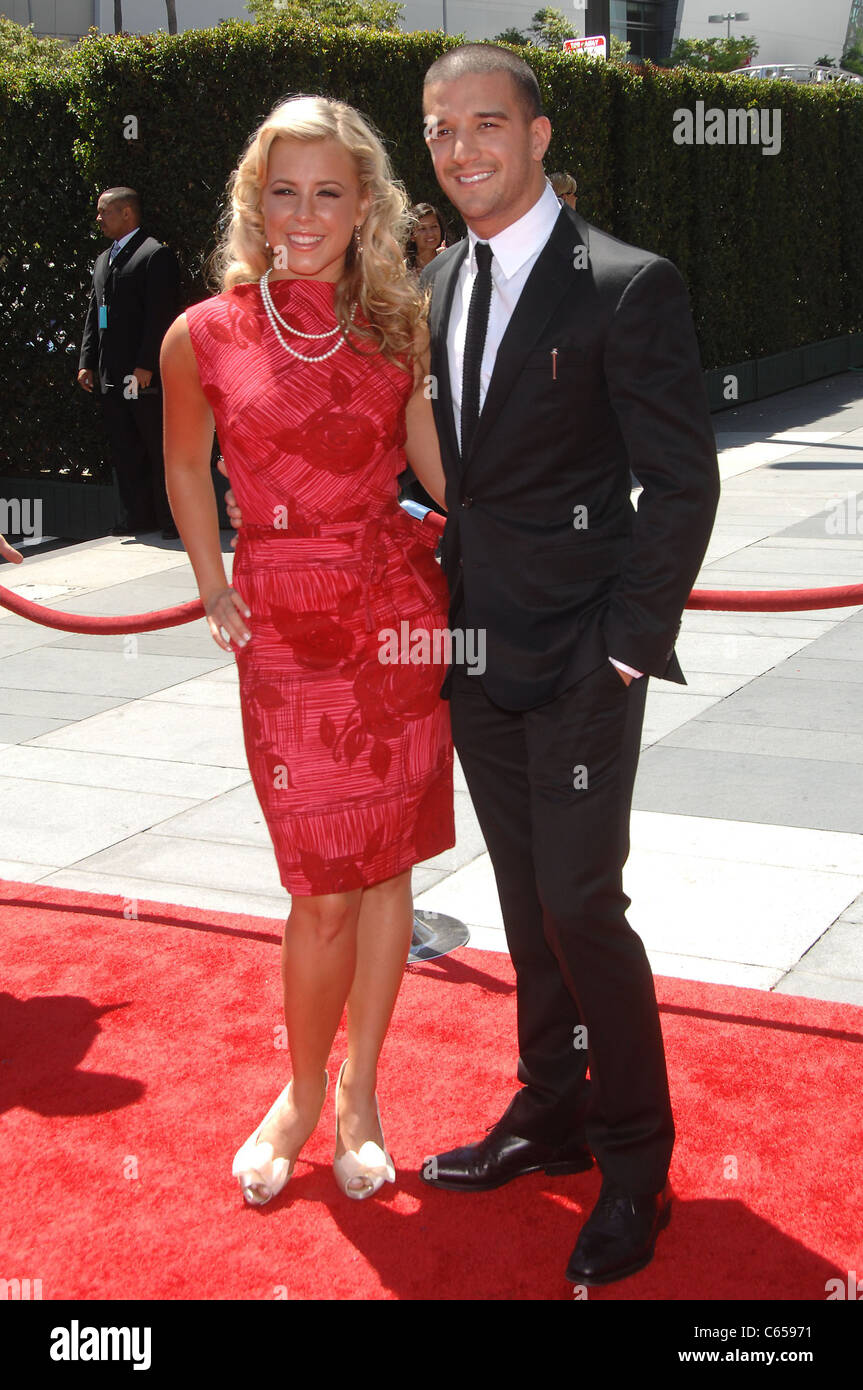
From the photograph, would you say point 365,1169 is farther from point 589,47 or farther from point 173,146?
point 589,47

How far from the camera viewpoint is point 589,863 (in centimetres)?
283

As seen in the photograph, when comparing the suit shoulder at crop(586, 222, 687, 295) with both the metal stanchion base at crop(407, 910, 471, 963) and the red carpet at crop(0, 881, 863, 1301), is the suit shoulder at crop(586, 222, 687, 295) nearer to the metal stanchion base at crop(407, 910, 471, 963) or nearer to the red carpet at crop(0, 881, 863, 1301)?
the red carpet at crop(0, 881, 863, 1301)

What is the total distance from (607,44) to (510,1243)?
45.8ft

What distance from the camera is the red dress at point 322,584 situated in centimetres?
303

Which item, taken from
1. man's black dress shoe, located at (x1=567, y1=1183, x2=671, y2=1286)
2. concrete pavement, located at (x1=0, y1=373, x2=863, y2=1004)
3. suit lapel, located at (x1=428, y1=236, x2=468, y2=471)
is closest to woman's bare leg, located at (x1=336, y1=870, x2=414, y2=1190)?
man's black dress shoe, located at (x1=567, y1=1183, x2=671, y2=1286)

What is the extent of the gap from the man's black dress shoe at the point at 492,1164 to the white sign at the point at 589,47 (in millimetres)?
A: 13006

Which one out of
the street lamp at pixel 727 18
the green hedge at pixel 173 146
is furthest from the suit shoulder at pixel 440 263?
the street lamp at pixel 727 18

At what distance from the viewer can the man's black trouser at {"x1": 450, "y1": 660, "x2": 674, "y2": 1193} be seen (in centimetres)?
283

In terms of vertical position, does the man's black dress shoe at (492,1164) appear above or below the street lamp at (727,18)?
below

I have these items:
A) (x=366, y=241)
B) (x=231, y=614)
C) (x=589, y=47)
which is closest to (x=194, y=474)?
(x=231, y=614)

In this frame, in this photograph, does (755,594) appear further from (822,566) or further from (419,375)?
(822,566)

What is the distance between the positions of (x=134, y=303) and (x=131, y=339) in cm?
25

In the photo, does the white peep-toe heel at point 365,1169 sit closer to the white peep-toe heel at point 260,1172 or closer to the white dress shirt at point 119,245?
the white peep-toe heel at point 260,1172

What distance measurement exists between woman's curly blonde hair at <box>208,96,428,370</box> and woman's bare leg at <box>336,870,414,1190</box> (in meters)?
1.13
